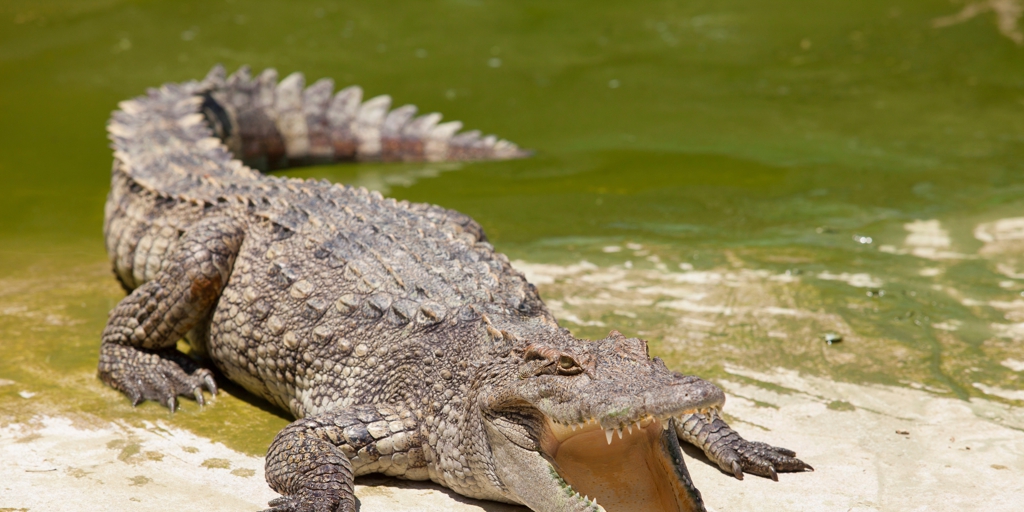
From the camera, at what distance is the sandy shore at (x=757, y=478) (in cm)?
363

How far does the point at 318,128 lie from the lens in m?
8.20

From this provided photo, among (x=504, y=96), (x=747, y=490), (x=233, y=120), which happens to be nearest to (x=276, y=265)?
(x=747, y=490)

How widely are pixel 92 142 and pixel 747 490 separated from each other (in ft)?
23.1

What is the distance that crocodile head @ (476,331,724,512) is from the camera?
309 cm

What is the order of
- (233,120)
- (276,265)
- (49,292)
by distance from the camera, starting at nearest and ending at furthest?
1. (276,265)
2. (49,292)
3. (233,120)

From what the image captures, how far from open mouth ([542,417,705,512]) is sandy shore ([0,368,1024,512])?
0.50 meters

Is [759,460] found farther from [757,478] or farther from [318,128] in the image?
[318,128]

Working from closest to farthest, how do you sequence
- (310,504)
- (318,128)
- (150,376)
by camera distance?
(310,504) → (150,376) → (318,128)

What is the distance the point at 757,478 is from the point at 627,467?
909 mm

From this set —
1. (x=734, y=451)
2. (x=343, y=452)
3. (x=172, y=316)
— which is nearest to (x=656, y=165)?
(x=734, y=451)

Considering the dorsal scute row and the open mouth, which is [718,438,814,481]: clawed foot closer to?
the open mouth

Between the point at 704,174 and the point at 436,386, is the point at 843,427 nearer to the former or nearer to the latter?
the point at 436,386

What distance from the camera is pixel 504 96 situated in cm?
1000

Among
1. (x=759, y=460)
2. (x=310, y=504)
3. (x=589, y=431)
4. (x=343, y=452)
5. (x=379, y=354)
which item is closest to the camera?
(x=589, y=431)
